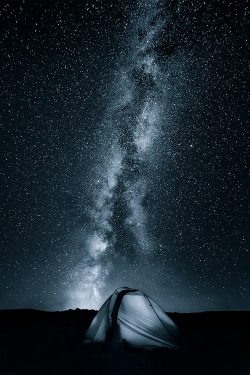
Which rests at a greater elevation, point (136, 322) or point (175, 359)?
point (136, 322)

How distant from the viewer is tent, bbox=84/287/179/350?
20.3ft

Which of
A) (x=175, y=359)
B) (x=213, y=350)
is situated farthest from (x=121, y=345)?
(x=213, y=350)

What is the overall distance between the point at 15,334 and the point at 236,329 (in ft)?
30.9

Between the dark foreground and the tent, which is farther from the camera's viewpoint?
the tent

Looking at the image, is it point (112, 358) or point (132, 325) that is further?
point (132, 325)

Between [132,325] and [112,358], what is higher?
[132,325]

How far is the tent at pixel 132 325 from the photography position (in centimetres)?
619

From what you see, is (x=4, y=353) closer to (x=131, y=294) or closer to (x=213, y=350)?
(x=131, y=294)

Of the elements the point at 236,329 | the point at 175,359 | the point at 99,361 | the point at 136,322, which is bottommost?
the point at 236,329

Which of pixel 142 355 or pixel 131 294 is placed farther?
pixel 131 294

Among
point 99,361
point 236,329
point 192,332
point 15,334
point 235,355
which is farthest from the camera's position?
point 236,329

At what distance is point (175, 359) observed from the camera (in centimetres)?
598

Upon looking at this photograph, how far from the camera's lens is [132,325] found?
6480 millimetres

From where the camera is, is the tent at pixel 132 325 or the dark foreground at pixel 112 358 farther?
the tent at pixel 132 325
